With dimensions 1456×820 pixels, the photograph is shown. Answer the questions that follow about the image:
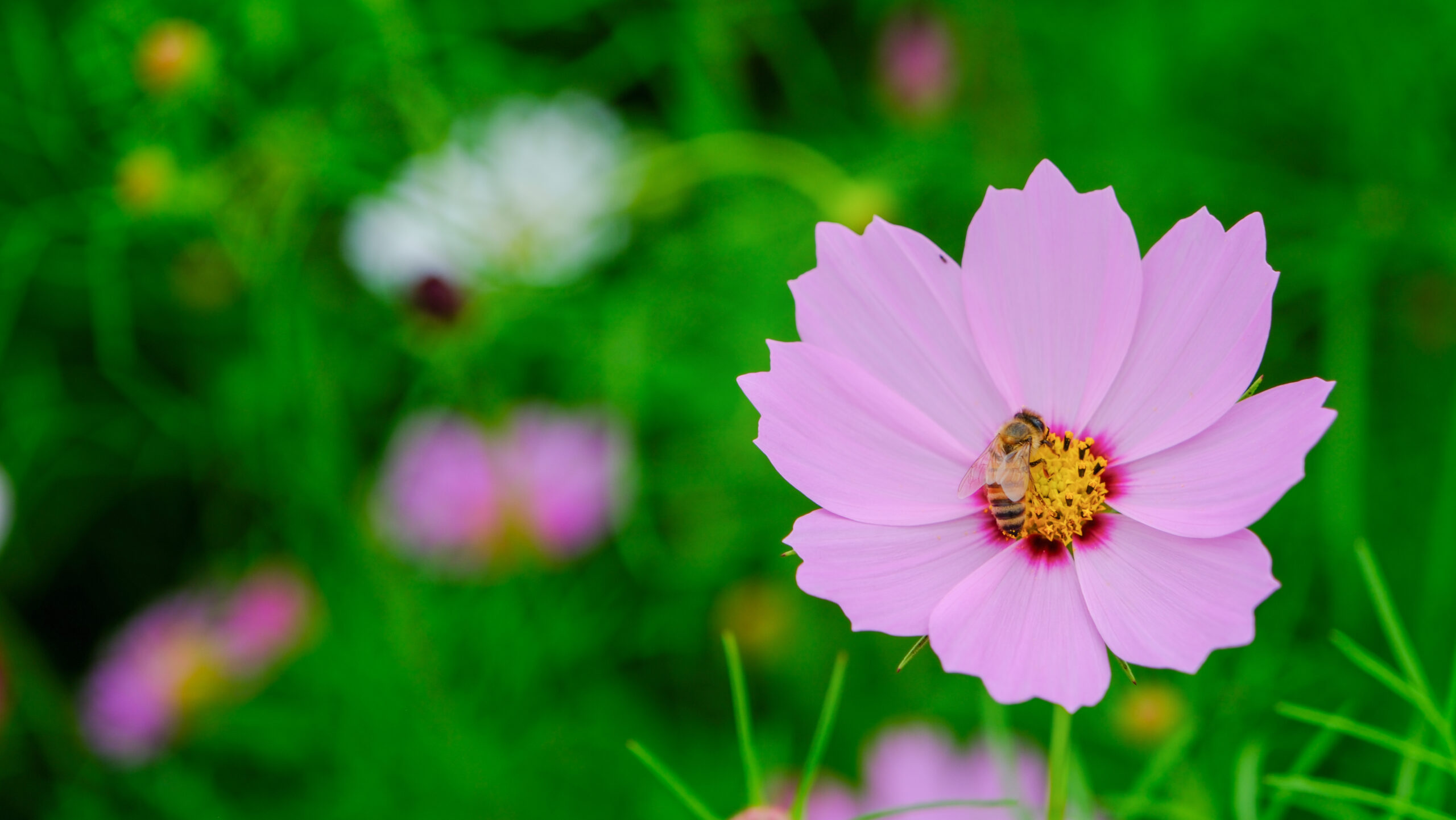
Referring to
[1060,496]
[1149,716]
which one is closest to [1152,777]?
[1060,496]

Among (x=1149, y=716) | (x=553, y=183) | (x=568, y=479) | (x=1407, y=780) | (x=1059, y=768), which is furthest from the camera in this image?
(x=553, y=183)

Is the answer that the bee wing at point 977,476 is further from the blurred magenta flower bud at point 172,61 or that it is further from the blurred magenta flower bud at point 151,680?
the blurred magenta flower bud at point 151,680

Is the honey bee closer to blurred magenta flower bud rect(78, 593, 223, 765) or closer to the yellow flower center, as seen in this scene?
the yellow flower center

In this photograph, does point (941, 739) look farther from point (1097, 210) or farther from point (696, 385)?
point (1097, 210)

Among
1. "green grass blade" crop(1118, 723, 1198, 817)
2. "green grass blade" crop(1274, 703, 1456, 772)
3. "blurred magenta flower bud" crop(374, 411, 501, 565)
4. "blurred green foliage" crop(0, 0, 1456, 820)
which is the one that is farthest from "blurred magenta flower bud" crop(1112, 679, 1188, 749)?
"blurred magenta flower bud" crop(374, 411, 501, 565)

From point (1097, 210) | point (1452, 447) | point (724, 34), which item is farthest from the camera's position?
point (724, 34)

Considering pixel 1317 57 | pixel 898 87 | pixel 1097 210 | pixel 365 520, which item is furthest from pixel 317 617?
pixel 1317 57

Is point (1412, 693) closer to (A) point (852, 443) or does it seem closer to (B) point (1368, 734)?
(B) point (1368, 734)
